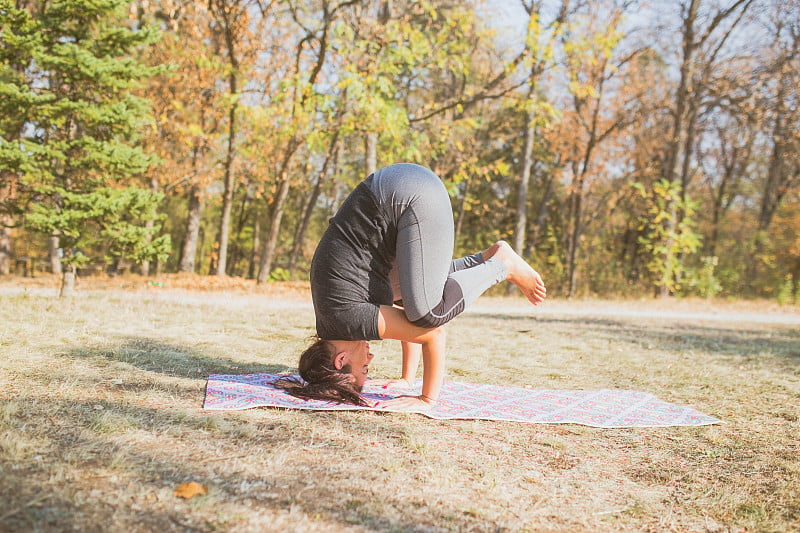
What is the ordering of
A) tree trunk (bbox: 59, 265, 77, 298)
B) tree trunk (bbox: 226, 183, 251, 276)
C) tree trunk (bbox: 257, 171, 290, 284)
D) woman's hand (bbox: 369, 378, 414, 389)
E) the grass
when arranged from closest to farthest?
the grass
woman's hand (bbox: 369, 378, 414, 389)
tree trunk (bbox: 59, 265, 77, 298)
tree trunk (bbox: 257, 171, 290, 284)
tree trunk (bbox: 226, 183, 251, 276)

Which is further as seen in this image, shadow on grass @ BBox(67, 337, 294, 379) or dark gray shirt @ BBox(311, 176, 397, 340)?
shadow on grass @ BBox(67, 337, 294, 379)

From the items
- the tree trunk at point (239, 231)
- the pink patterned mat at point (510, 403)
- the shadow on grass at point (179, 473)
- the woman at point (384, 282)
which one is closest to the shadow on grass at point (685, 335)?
the pink patterned mat at point (510, 403)

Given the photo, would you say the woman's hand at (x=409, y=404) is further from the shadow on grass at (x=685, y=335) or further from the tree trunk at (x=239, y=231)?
the tree trunk at (x=239, y=231)

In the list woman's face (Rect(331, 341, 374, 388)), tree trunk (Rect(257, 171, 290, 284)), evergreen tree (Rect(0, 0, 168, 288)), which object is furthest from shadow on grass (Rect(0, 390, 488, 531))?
tree trunk (Rect(257, 171, 290, 284))

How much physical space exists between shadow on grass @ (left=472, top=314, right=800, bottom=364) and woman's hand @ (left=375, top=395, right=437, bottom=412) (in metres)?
4.08

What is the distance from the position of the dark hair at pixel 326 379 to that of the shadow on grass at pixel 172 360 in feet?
2.58

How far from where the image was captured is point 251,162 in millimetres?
16266

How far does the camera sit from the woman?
3.08 metres

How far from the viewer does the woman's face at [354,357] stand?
3.28 metres

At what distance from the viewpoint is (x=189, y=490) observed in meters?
1.93

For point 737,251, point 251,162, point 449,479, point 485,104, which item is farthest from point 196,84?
point 737,251

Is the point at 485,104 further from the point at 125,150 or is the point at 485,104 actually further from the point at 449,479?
the point at 449,479

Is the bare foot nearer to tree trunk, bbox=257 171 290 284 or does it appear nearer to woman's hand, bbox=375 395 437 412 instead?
woman's hand, bbox=375 395 437 412

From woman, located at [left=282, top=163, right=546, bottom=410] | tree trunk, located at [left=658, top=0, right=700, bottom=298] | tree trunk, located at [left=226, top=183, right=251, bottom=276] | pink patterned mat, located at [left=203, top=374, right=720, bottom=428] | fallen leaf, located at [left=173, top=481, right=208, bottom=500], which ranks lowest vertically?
fallen leaf, located at [left=173, top=481, right=208, bottom=500]
